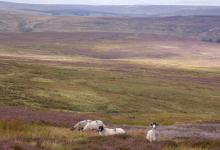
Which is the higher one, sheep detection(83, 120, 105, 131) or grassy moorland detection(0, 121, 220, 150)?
sheep detection(83, 120, 105, 131)

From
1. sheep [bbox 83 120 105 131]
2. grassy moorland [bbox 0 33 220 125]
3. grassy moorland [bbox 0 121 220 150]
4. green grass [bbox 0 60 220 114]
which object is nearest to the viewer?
grassy moorland [bbox 0 121 220 150]

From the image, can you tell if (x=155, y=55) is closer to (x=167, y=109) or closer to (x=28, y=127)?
(x=167, y=109)

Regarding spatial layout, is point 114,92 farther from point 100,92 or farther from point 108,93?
point 100,92

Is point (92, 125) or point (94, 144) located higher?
point (92, 125)

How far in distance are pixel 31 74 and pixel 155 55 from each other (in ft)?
339

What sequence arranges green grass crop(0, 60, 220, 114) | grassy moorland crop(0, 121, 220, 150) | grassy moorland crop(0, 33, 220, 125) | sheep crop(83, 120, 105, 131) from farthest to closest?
green grass crop(0, 60, 220, 114)
grassy moorland crop(0, 33, 220, 125)
sheep crop(83, 120, 105, 131)
grassy moorland crop(0, 121, 220, 150)

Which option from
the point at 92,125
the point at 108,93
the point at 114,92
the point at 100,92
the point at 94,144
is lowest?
the point at 94,144

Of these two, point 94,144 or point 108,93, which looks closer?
point 94,144

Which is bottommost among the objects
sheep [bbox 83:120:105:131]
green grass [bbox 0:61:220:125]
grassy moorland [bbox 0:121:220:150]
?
grassy moorland [bbox 0:121:220:150]

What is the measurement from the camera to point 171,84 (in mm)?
91750

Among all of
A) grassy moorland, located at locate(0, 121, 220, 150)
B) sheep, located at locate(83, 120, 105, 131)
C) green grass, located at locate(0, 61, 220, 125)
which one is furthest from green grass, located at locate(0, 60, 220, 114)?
grassy moorland, located at locate(0, 121, 220, 150)

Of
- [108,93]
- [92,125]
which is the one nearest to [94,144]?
[92,125]

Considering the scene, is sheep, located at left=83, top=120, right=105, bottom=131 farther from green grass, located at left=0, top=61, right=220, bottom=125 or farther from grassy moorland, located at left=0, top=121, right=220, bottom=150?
green grass, located at left=0, top=61, right=220, bottom=125

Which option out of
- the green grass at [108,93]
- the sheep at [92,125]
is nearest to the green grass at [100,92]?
the green grass at [108,93]
